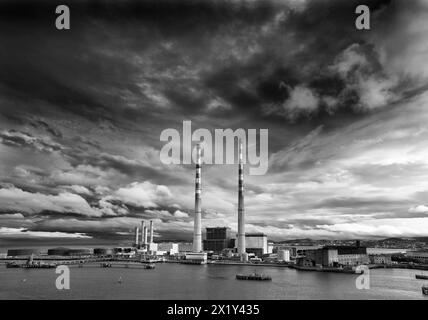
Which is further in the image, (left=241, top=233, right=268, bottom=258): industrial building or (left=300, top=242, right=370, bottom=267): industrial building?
(left=241, top=233, right=268, bottom=258): industrial building

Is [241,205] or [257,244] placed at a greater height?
[241,205]

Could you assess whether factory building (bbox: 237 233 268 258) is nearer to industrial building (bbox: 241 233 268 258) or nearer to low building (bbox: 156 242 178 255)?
industrial building (bbox: 241 233 268 258)

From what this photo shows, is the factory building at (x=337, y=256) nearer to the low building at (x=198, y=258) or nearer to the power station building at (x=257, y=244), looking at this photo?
the low building at (x=198, y=258)

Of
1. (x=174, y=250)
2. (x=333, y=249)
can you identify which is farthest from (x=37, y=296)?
(x=174, y=250)

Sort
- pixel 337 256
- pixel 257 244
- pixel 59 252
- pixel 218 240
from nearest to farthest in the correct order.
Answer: pixel 337 256 → pixel 257 244 → pixel 218 240 → pixel 59 252

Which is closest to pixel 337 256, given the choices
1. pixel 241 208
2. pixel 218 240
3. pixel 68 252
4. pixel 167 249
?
pixel 241 208

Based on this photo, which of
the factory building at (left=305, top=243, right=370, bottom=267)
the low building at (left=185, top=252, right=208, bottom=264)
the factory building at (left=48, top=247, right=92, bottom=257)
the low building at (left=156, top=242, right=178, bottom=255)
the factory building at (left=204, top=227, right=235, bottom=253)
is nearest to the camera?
the factory building at (left=305, top=243, right=370, bottom=267)

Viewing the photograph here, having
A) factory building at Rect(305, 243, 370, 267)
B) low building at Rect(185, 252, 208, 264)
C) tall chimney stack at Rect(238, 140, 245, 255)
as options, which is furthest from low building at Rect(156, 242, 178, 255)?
factory building at Rect(305, 243, 370, 267)

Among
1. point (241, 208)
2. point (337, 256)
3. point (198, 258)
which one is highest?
point (241, 208)

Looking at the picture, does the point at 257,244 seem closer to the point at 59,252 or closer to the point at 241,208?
the point at 241,208
